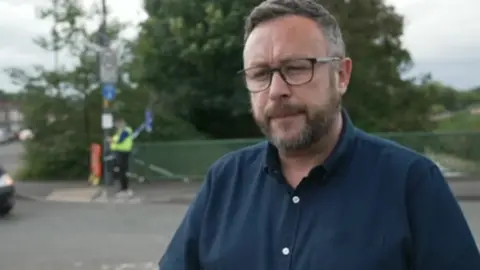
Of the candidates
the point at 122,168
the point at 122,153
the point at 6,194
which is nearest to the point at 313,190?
the point at 6,194

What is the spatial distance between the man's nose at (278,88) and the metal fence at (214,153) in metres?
16.5

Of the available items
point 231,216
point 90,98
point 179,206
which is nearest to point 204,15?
point 90,98

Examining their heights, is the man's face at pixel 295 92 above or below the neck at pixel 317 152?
above

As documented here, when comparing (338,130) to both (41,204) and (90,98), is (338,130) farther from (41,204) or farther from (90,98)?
(90,98)

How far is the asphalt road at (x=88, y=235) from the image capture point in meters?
9.24

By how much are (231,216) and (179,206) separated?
43.7 ft

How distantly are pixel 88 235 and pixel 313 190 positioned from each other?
9608 mm

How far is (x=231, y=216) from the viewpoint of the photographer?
2.28m

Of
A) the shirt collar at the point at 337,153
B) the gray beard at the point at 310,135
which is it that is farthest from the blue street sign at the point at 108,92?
the gray beard at the point at 310,135

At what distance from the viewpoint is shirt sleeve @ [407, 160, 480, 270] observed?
1.99 metres

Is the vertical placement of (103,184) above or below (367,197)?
below

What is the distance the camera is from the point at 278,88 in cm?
216

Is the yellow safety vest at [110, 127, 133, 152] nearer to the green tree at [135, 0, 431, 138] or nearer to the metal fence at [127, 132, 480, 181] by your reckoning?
the metal fence at [127, 132, 480, 181]

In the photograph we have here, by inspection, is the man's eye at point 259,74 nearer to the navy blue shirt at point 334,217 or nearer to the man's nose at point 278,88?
the man's nose at point 278,88
